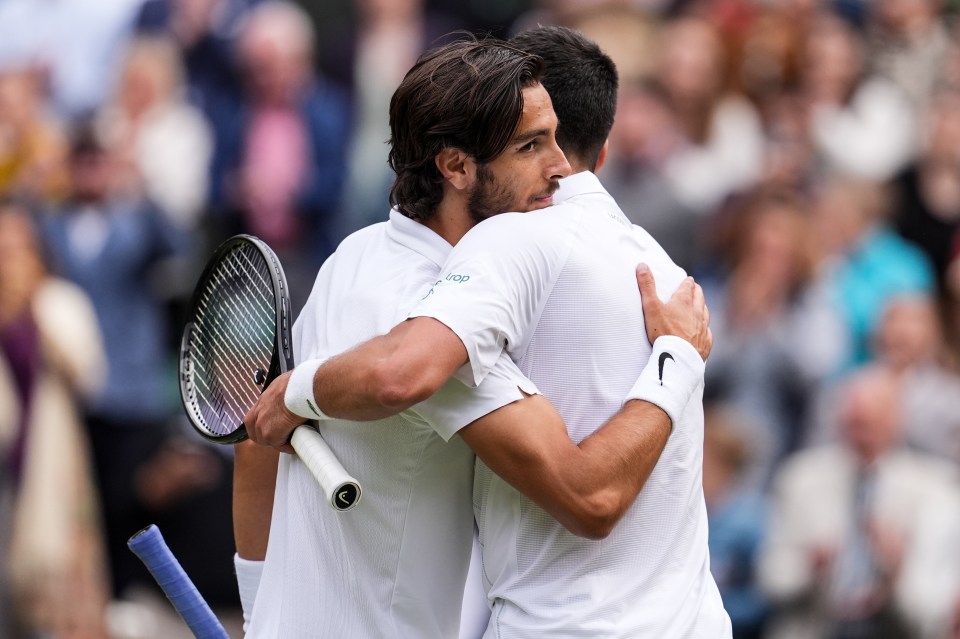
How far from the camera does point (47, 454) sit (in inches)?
328

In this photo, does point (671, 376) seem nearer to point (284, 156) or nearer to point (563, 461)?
point (563, 461)

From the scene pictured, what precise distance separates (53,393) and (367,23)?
2.87 meters

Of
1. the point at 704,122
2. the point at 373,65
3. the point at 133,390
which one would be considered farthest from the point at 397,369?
the point at 373,65

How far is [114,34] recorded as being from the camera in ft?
31.0

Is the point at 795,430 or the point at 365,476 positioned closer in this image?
the point at 365,476

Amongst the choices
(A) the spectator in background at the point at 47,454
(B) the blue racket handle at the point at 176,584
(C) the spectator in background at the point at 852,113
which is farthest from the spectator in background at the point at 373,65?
(B) the blue racket handle at the point at 176,584

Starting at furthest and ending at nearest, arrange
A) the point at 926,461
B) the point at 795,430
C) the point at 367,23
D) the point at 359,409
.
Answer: the point at 367,23
the point at 795,430
the point at 926,461
the point at 359,409

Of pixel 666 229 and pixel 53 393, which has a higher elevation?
pixel 666 229

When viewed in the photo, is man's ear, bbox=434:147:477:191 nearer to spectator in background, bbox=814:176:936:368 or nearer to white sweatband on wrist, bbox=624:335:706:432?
white sweatband on wrist, bbox=624:335:706:432

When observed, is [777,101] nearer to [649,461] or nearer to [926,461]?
[926,461]

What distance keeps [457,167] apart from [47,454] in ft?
19.2

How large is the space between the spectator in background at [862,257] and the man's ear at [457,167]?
482cm

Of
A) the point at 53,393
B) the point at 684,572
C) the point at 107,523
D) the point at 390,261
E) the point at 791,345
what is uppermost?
the point at 390,261

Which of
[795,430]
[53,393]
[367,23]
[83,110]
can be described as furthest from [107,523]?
[795,430]
